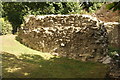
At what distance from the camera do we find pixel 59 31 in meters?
13.3

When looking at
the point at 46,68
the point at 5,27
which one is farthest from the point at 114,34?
the point at 5,27

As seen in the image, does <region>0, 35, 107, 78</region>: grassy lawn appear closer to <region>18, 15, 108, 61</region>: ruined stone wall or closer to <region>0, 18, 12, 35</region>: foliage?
<region>18, 15, 108, 61</region>: ruined stone wall

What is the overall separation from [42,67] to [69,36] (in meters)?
3.95

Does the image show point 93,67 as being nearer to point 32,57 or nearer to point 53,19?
point 32,57

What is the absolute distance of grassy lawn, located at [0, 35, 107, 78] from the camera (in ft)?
27.8

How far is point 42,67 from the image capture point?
9648 mm

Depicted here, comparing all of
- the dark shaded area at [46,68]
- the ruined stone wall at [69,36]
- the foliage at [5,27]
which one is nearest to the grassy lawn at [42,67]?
the dark shaded area at [46,68]

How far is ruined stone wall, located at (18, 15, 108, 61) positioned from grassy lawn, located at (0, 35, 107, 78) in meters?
1.04

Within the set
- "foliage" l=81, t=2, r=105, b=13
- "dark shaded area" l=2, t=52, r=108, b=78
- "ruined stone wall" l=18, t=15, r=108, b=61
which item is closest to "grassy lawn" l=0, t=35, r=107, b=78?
"dark shaded area" l=2, t=52, r=108, b=78

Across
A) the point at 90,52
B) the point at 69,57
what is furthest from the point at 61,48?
the point at 90,52

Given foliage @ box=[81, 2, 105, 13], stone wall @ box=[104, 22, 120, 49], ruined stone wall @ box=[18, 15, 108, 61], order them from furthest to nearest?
1. foliage @ box=[81, 2, 105, 13]
2. stone wall @ box=[104, 22, 120, 49]
3. ruined stone wall @ box=[18, 15, 108, 61]

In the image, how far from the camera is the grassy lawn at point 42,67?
8.47 m

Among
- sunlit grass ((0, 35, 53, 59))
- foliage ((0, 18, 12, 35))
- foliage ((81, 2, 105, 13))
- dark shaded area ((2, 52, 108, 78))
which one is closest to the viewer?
dark shaded area ((2, 52, 108, 78))

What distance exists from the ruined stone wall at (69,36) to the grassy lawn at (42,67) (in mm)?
1039
